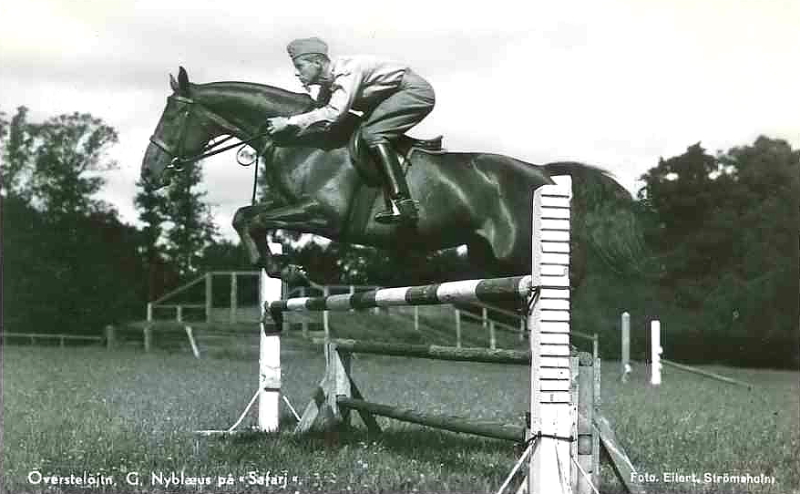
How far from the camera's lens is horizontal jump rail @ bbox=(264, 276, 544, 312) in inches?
150

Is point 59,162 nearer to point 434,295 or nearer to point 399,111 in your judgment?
point 399,111

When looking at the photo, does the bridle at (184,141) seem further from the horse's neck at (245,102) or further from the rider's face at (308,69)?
the rider's face at (308,69)

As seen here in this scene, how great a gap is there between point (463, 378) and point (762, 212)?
16922 millimetres

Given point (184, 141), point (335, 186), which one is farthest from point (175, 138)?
point (335, 186)

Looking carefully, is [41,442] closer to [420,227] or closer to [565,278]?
[420,227]

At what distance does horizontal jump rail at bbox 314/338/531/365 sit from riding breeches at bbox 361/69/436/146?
1.13 m

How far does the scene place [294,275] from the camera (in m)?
5.05

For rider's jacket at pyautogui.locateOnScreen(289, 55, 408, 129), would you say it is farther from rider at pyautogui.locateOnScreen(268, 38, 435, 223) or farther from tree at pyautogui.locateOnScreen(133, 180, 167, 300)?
tree at pyautogui.locateOnScreen(133, 180, 167, 300)

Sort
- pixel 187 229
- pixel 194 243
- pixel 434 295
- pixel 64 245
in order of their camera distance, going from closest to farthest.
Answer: pixel 434 295
pixel 64 245
pixel 187 229
pixel 194 243

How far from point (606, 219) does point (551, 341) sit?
7.08ft

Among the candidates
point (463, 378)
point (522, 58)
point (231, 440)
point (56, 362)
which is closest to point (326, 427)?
point (231, 440)

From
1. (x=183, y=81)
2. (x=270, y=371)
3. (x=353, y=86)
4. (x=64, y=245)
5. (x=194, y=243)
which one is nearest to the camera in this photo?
(x=353, y=86)

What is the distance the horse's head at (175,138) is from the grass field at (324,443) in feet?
5.14

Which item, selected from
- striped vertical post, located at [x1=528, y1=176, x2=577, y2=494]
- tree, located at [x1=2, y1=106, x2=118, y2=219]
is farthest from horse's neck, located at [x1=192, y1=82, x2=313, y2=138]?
tree, located at [x1=2, y1=106, x2=118, y2=219]
